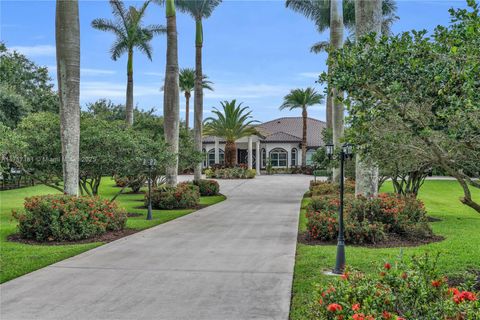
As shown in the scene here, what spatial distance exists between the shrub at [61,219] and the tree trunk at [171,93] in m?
9.59

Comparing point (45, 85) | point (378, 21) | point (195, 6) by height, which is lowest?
point (378, 21)

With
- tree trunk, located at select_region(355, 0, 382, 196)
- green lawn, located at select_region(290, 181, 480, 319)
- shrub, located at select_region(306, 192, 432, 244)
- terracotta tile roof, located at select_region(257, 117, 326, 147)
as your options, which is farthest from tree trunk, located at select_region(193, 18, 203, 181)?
terracotta tile roof, located at select_region(257, 117, 326, 147)

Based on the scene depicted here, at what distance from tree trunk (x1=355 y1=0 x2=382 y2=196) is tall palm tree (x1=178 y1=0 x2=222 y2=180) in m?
16.9

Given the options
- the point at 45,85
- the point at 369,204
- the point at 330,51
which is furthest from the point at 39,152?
the point at 45,85

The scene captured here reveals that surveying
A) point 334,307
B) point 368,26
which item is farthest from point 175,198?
point 334,307

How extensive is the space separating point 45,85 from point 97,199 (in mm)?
36240

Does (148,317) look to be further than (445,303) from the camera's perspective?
Yes

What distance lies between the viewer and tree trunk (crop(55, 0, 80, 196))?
14039 millimetres

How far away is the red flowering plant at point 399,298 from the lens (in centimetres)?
383

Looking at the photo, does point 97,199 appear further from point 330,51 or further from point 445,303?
point 445,303

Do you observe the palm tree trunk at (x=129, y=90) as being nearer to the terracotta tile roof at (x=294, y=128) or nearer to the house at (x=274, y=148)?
the house at (x=274, y=148)

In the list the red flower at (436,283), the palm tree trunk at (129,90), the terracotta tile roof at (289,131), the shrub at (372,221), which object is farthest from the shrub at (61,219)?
the terracotta tile roof at (289,131)

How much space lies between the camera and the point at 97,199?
47.4ft

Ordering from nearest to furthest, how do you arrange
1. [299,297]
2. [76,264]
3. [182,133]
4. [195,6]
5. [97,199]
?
[299,297] → [76,264] → [97,199] → [195,6] → [182,133]
